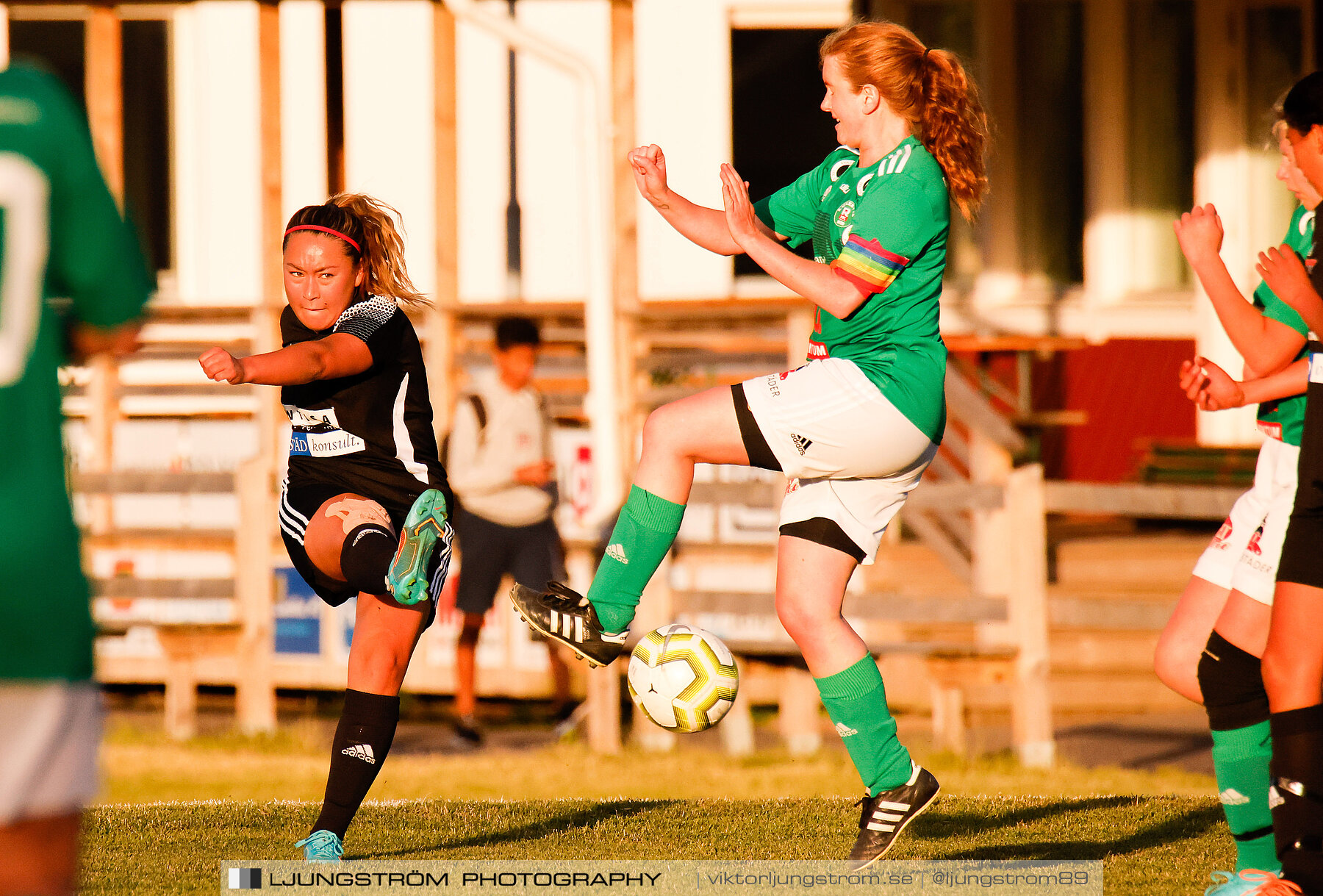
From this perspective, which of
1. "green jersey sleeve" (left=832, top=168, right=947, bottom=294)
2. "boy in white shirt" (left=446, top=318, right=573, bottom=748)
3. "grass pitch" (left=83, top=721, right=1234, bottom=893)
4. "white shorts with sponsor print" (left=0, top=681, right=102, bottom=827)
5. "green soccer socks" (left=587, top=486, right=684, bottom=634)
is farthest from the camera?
"boy in white shirt" (left=446, top=318, right=573, bottom=748)

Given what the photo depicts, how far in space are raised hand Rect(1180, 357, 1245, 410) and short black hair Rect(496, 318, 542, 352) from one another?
5394mm

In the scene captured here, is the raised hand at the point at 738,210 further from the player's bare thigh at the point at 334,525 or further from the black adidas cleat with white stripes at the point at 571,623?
the player's bare thigh at the point at 334,525

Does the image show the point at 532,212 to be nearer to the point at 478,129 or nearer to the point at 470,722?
the point at 478,129

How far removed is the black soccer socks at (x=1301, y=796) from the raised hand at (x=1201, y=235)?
3.87 ft


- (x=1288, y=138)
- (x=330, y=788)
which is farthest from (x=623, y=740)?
(x=1288, y=138)

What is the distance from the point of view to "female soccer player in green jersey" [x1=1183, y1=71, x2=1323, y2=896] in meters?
3.92

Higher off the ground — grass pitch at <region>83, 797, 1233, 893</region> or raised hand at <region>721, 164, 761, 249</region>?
raised hand at <region>721, 164, 761, 249</region>

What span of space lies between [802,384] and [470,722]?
5341 millimetres

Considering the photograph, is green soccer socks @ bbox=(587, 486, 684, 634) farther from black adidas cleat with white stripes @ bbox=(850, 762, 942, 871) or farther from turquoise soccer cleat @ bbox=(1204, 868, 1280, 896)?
turquoise soccer cleat @ bbox=(1204, 868, 1280, 896)

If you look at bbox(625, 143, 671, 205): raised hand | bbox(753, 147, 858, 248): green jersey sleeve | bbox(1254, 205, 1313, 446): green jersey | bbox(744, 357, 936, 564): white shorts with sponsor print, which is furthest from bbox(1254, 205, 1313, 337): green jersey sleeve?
bbox(625, 143, 671, 205): raised hand

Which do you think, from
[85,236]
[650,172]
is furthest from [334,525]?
[85,236]

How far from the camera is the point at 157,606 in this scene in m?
11.0

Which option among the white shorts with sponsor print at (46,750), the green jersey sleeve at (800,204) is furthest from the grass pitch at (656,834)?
the white shorts with sponsor print at (46,750)

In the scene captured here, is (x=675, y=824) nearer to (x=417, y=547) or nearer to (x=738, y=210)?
(x=417, y=547)
